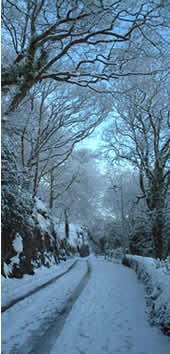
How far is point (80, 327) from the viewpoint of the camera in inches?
157

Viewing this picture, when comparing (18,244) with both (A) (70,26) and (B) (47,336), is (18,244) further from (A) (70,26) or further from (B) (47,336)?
(A) (70,26)

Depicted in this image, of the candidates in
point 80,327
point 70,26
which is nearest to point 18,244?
point 80,327

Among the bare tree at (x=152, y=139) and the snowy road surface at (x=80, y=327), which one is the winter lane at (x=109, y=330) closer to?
the snowy road surface at (x=80, y=327)

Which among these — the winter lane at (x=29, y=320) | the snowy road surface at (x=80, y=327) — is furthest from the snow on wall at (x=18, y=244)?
the snowy road surface at (x=80, y=327)

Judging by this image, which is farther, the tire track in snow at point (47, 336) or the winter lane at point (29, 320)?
the winter lane at point (29, 320)

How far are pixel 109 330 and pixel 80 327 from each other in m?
0.52

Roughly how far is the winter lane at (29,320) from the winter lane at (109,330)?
372 mm

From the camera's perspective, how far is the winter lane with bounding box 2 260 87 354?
3.28 m

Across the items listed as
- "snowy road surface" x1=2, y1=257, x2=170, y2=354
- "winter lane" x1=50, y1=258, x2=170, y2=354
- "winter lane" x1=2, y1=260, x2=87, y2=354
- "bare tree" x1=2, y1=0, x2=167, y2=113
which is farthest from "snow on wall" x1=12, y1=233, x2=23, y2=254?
"bare tree" x1=2, y1=0, x2=167, y2=113

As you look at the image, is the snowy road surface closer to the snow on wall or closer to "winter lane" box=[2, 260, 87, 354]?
"winter lane" box=[2, 260, 87, 354]

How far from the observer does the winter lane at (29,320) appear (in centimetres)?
328

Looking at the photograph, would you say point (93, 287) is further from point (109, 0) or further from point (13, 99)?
point (109, 0)

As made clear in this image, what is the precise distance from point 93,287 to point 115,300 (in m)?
1.89

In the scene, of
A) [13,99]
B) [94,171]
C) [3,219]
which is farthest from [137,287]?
[94,171]
